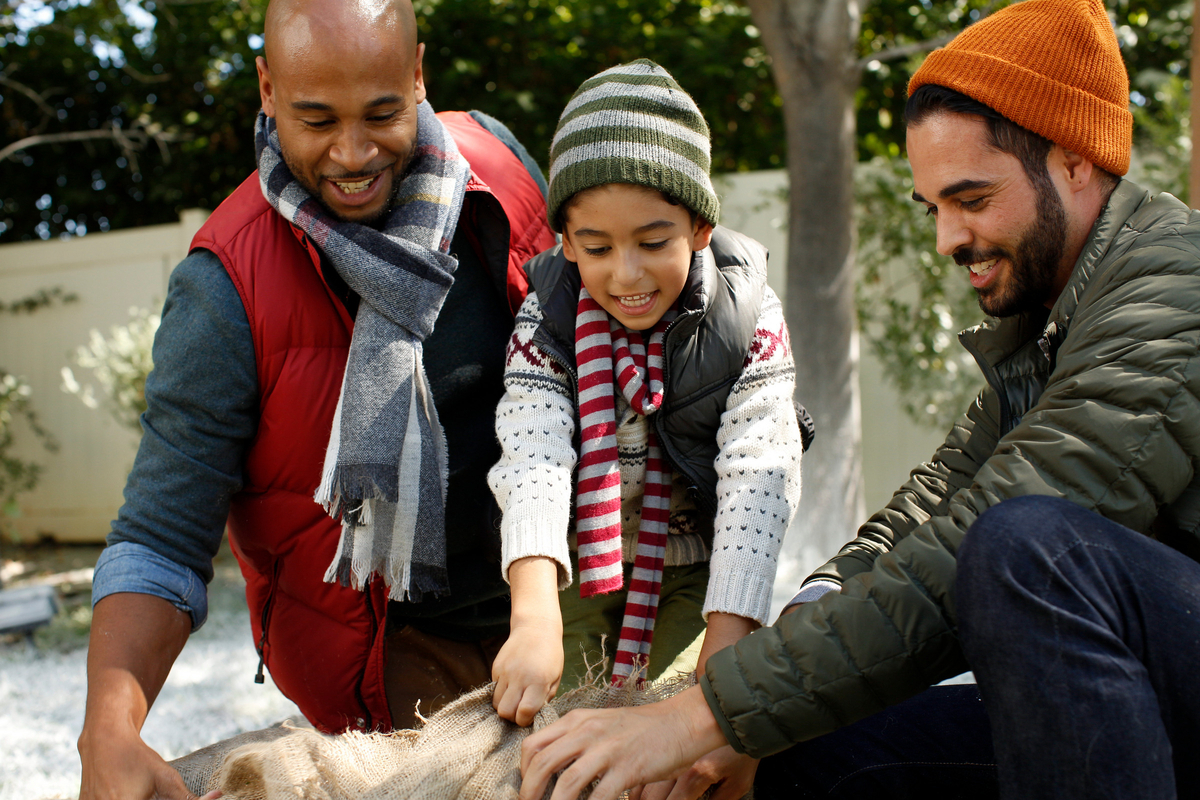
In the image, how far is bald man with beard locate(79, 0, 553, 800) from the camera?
193 centimetres

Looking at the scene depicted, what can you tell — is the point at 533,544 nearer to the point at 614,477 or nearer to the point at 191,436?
the point at 614,477

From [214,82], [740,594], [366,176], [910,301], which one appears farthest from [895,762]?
[214,82]

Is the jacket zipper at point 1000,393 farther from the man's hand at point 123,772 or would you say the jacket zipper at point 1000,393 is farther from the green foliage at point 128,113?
the green foliage at point 128,113

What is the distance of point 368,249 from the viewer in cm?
202

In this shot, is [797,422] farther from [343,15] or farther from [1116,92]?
[343,15]

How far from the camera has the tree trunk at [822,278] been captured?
5133 millimetres

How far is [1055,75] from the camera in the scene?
1.58 meters

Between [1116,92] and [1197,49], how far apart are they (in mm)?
2540

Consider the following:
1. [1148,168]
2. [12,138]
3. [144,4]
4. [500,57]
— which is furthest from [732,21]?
[12,138]

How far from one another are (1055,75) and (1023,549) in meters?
0.85

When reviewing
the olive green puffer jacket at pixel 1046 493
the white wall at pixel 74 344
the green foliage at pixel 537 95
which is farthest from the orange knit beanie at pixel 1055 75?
the white wall at pixel 74 344

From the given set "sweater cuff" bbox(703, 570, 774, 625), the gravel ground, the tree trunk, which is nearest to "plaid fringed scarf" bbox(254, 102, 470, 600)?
"sweater cuff" bbox(703, 570, 774, 625)

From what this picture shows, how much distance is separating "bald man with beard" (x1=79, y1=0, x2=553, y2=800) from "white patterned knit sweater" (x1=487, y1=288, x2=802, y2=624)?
0.24 m

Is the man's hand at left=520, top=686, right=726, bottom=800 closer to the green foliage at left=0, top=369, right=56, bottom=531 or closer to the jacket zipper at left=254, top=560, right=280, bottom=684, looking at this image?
the jacket zipper at left=254, top=560, right=280, bottom=684
